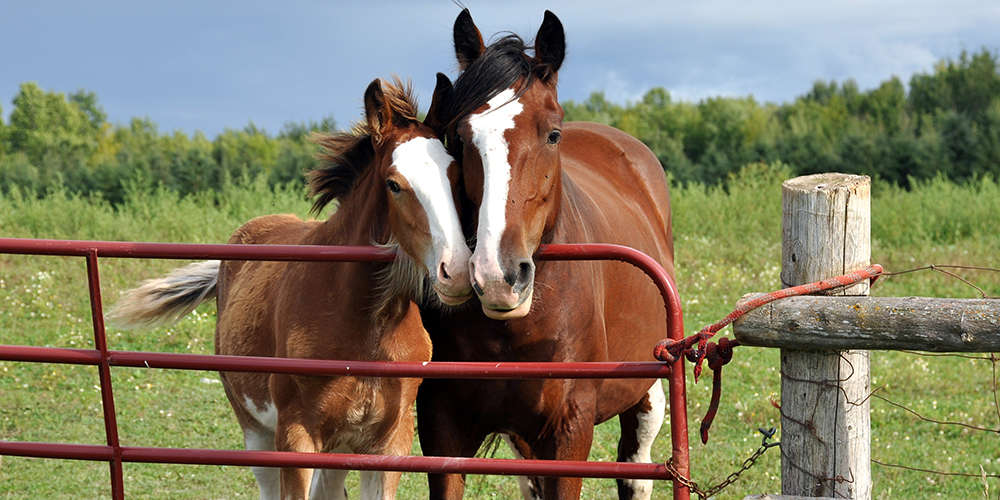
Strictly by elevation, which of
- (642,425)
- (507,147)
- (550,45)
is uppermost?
(550,45)

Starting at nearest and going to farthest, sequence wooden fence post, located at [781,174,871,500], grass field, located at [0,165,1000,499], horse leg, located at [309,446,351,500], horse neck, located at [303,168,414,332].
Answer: wooden fence post, located at [781,174,871,500] → horse neck, located at [303,168,414,332] → horse leg, located at [309,446,351,500] → grass field, located at [0,165,1000,499]

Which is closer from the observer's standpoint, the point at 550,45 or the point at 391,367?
the point at 391,367

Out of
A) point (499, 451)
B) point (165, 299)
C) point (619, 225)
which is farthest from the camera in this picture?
point (499, 451)

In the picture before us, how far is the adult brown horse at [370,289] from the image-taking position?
2398 millimetres

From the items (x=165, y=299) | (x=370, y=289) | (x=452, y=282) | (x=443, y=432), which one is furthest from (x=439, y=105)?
(x=165, y=299)

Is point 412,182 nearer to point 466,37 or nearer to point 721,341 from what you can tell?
point 466,37

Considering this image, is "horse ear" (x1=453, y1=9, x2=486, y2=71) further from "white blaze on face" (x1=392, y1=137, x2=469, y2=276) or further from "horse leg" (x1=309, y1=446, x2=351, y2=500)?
"horse leg" (x1=309, y1=446, x2=351, y2=500)

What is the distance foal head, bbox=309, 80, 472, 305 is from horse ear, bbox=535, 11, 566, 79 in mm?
409

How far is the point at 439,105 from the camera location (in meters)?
2.81

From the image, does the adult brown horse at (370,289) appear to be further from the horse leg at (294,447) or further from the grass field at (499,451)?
the grass field at (499,451)

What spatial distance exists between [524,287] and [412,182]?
18.6 inches

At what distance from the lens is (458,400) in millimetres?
2988

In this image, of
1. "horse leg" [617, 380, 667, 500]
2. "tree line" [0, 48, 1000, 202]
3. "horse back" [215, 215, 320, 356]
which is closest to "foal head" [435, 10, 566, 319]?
"horse back" [215, 215, 320, 356]

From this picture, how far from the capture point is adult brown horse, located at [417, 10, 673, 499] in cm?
234
